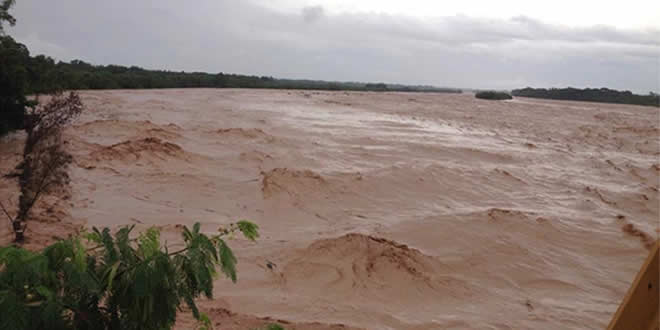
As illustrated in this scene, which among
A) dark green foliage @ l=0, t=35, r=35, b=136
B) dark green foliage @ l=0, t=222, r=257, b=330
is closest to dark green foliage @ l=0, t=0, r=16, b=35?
dark green foliage @ l=0, t=35, r=35, b=136

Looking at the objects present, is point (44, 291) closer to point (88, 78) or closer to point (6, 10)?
point (6, 10)

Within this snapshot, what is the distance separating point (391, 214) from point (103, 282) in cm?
525

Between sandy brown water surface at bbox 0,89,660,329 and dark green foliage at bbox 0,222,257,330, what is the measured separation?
1833 mm

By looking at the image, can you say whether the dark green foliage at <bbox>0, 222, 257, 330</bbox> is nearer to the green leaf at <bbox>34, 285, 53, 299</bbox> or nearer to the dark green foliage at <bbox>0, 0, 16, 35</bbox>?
the green leaf at <bbox>34, 285, 53, 299</bbox>

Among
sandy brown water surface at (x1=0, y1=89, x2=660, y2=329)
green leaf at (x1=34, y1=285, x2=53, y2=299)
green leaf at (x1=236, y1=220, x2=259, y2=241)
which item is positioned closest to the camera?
green leaf at (x1=34, y1=285, x2=53, y2=299)

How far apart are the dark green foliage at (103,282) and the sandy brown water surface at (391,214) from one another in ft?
6.01

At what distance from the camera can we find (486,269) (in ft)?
16.3

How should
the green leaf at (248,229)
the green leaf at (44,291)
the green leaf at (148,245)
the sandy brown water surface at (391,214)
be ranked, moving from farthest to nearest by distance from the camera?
1. the sandy brown water surface at (391,214)
2. the green leaf at (248,229)
3. the green leaf at (148,245)
4. the green leaf at (44,291)

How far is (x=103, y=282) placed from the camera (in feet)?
5.45

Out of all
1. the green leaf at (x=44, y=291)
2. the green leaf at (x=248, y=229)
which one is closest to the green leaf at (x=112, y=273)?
the green leaf at (x=44, y=291)

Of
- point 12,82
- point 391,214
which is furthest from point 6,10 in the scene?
point 391,214

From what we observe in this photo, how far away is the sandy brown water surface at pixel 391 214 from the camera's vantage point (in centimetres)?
419

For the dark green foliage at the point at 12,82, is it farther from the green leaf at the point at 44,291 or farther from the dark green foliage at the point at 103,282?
the green leaf at the point at 44,291

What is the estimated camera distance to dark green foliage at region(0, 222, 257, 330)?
1.49 metres
